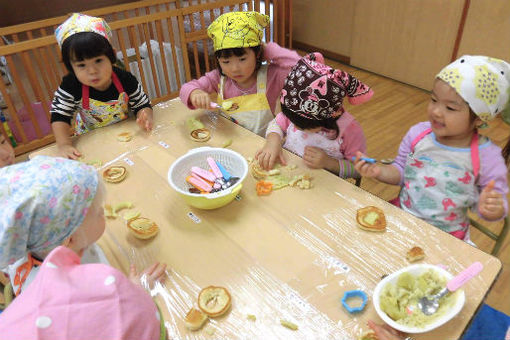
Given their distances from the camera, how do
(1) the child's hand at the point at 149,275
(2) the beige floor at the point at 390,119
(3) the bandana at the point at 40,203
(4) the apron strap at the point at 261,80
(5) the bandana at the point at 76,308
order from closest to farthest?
(5) the bandana at the point at 76,308 < (3) the bandana at the point at 40,203 < (1) the child's hand at the point at 149,275 < (4) the apron strap at the point at 261,80 < (2) the beige floor at the point at 390,119

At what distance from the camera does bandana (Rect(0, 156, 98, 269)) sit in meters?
0.61

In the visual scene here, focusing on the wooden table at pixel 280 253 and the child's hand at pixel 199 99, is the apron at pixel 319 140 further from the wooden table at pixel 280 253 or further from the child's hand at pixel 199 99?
the child's hand at pixel 199 99

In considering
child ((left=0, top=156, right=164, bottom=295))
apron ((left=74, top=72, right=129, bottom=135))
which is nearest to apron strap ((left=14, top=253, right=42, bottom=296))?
child ((left=0, top=156, right=164, bottom=295))

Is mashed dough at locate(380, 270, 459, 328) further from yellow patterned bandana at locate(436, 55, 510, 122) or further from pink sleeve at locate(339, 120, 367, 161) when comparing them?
pink sleeve at locate(339, 120, 367, 161)

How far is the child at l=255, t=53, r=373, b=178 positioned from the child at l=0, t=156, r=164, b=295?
582 mm

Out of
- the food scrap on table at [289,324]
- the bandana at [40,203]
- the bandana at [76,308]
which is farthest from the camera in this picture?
the food scrap on table at [289,324]

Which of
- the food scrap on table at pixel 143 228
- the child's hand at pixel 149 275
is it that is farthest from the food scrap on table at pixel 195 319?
the food scrap on table at pixel 143 228

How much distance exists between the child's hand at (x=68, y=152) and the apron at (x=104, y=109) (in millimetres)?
271

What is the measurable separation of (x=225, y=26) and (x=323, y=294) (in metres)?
1.06

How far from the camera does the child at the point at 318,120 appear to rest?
108 centimetres

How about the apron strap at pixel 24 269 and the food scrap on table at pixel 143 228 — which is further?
the food scrap on table at pixel 143 228

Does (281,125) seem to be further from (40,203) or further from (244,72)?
(40,203)

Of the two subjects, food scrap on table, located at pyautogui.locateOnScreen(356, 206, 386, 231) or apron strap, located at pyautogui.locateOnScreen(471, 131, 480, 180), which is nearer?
food scrap on table, located at pyautogui.locateOnScreen(356, 206, 386, 231)

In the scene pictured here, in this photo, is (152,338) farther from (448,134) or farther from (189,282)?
(448,134)
